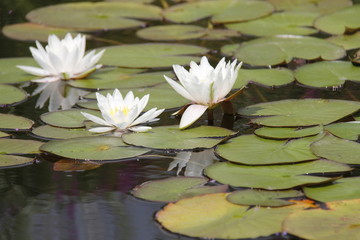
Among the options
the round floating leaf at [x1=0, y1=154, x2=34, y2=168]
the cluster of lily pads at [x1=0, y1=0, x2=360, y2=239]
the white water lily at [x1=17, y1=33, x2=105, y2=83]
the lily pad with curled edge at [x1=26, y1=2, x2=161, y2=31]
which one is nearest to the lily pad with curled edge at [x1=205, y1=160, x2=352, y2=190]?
the cluster of lily pads at [x1=0, y1=0, x2=360, y2=239]

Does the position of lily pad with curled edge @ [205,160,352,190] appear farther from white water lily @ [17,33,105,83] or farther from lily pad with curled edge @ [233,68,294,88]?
white water lily @ [17,33,105,83]

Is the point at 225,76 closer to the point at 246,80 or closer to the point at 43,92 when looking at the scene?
the point at 246,80

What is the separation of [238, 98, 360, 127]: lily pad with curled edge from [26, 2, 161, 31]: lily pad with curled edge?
5.78ft

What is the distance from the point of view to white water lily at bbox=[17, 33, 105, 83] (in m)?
3.08

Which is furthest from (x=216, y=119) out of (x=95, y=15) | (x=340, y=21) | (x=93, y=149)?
(x=95, y=15)

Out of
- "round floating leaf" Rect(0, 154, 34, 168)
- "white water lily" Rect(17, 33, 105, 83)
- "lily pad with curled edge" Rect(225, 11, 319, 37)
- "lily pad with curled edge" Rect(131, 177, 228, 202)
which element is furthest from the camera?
"lily pad with curled edge" Rect(225, 11, 319, 37)

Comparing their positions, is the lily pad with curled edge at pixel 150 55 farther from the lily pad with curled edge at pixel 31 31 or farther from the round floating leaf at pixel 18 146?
the round floating leaf at pixel 18 146

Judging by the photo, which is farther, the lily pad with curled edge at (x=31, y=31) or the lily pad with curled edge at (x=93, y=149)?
the lily pad with curled edge at (x=31, y=31)

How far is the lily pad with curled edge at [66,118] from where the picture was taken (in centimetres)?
254

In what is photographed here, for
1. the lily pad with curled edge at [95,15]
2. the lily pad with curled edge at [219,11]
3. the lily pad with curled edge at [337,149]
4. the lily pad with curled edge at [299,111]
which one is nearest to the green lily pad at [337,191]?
the lily pad with curled edge at [337,149]

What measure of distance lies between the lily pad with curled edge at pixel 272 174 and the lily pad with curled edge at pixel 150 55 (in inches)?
50.1

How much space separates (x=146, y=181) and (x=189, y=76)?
1.75ft

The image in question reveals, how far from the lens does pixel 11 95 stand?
9.61 feet

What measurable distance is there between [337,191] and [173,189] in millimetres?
467
